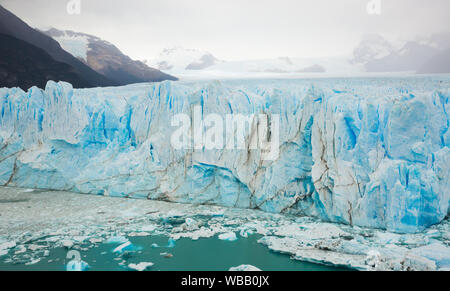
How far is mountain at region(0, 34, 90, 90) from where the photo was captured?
10.1 m

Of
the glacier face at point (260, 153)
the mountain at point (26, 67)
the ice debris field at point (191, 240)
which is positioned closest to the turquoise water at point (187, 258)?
the ice debris field at point (191, 240)

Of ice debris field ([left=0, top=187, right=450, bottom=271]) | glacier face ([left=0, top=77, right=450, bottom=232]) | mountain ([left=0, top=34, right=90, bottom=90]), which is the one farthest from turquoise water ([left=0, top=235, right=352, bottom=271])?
mountain ([left=0, top=34, right=90, bottom=90])

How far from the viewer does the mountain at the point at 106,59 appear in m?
11.6

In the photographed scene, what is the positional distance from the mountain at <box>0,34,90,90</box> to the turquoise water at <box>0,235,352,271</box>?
26.2 ft

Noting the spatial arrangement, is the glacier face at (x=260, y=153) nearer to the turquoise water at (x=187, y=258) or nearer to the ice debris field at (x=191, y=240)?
the ice debris field at (x=191, y=240)

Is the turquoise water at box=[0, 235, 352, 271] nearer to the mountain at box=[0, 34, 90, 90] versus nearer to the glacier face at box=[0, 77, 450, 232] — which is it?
the glacier face at box=[0, 77, 450, 232]

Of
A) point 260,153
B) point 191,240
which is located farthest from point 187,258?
point 260,153

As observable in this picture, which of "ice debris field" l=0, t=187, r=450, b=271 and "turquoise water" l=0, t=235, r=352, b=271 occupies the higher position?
"ice debris field" l=0, t=187, r=450, b=271

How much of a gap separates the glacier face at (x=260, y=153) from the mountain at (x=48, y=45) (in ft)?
8.85

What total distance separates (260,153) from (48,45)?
29.1ft

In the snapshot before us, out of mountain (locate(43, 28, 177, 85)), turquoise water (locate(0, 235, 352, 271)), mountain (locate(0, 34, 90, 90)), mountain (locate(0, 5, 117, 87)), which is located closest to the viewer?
turquoise water (locate(0, 235, 352, 271))

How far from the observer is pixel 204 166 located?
6.55 metres

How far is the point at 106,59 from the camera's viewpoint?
12.3 meters

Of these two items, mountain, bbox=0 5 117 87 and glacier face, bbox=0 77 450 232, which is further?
mountain, bbox=0 5 117 87
